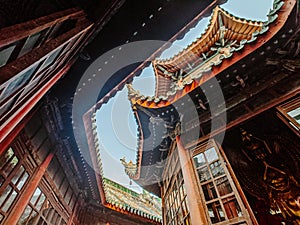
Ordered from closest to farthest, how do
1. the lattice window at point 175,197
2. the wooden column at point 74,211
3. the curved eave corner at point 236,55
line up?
the curved eave corner at point 236,55 < the lattice window at point 175,197 < the wooden column at point 74,211

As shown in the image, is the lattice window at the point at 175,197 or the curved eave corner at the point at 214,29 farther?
the curved eave corner at the point at 214,29

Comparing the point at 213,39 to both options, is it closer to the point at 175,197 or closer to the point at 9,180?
the point at 175,197

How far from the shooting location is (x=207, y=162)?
402 cm

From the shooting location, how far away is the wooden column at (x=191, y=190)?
3.34 meters

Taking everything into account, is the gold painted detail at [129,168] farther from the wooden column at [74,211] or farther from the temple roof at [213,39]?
the temple roof at [213,39]

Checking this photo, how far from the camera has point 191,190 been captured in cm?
377

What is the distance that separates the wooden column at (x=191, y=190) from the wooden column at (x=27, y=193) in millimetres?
3523

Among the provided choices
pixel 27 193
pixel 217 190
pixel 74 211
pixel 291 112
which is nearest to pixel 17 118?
pixel 27 193

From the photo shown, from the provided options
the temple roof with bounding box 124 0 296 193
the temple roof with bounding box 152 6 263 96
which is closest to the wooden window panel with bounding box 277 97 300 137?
the temple roof with bounding box 124 0 296 193

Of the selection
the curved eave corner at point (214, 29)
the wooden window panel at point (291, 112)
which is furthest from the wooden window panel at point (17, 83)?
the curved eave corner at point (214, 29)

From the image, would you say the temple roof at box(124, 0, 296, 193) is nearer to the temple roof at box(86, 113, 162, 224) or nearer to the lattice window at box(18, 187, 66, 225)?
the temple roof at box(86, 113, 162, 224)

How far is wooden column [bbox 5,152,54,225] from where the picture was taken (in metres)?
3.61

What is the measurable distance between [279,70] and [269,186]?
407 centimetres

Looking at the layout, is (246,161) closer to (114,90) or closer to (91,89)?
(114,90)
